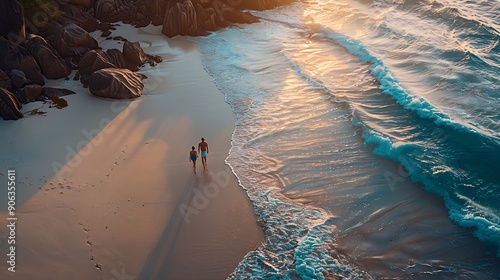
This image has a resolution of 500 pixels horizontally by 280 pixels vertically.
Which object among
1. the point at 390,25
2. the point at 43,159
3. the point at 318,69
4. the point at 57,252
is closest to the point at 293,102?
the point at 318,69

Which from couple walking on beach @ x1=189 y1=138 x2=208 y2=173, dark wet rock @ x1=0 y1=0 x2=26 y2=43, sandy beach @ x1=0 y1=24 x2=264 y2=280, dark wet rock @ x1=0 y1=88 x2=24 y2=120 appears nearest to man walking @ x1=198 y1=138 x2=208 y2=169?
couple walking on beach @ x1=189 y1=138 x2=208 y2=173

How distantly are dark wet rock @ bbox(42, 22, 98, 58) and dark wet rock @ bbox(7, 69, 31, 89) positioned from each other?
3.98m

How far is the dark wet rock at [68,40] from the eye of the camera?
2244 cm

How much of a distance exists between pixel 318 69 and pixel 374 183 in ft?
35.4

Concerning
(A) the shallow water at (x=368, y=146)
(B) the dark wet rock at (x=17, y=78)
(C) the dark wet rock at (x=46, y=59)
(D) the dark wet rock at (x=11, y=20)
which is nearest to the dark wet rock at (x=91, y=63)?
(C) the dark wet rock at (x=46, y=59)

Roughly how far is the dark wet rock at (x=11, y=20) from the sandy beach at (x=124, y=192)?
3165mm

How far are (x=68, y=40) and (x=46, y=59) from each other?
253 cm

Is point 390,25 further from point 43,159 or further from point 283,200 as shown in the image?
point 43,159

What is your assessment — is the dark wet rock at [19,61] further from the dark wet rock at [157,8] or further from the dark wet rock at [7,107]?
the dark wet rock at [157,8]

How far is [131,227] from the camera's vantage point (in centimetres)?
1219

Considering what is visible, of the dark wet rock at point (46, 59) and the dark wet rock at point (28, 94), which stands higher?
the dark wet rock at point (46, 59)

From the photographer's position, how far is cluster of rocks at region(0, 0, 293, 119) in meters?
18.9

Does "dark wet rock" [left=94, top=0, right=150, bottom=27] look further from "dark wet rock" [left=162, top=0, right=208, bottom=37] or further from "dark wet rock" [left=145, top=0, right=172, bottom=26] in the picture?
"dark wet rock" [left=162, top=0, right=208, bottom=37]

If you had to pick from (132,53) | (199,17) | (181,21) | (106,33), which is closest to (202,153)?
(132,53)
